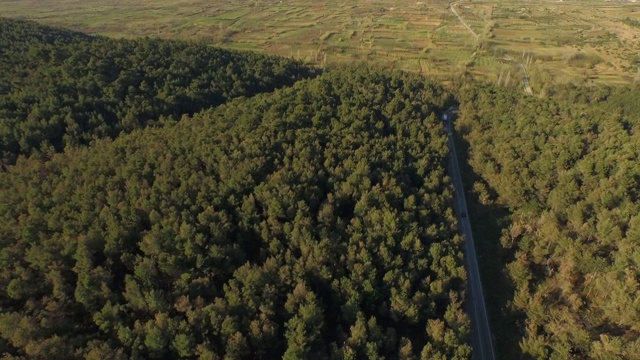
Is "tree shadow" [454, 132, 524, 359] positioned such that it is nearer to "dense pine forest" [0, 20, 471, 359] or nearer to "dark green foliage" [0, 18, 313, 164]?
"dense pine forest" [0, 20, 471, 359]

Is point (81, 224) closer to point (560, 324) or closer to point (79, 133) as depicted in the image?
point (79, 133)

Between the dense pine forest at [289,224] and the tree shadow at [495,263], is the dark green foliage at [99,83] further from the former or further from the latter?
the tree shadow at [495,263]

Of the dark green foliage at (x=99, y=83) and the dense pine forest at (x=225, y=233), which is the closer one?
the dense pine forest at (x=225, y=233)

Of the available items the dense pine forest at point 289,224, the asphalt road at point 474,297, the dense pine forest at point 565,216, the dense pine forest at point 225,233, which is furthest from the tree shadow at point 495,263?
the dense pine forest at point 225,233

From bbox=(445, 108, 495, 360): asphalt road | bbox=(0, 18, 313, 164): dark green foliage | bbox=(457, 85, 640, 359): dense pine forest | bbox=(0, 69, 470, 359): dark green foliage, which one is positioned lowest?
bbox=(445, 108, 495, 360): asphalt road

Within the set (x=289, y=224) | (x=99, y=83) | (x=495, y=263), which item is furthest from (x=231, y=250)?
(x=99, y=83)

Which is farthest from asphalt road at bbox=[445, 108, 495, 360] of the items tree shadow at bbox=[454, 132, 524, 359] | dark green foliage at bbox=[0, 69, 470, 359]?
dark green foliage at bbox=[0, 69, 470, 359]
